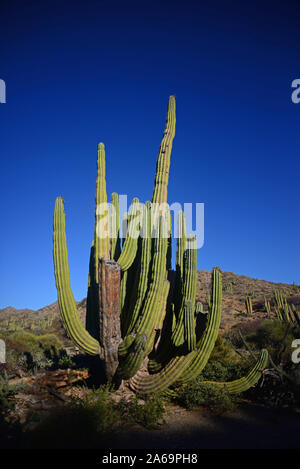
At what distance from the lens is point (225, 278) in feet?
135

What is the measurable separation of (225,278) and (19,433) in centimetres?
3893

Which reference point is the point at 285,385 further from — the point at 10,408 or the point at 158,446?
the point at 10,408

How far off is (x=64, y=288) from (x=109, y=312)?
3.71 feet

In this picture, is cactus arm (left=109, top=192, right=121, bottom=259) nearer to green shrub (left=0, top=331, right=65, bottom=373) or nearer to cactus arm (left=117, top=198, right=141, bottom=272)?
cactus arm (left=117, top=198, right=141, bottom=272)

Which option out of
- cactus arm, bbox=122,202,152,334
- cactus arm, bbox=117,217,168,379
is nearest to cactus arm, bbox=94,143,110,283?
cactus arm, bbox=122,202,152,334

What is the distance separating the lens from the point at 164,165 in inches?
310

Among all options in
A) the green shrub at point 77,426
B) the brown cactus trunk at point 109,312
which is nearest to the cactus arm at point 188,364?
the brown cactus trunk at point 109,312

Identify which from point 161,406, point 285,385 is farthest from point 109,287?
point 285,385

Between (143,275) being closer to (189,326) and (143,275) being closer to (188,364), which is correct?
(189,326)

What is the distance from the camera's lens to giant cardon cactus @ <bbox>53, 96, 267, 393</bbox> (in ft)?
20.9

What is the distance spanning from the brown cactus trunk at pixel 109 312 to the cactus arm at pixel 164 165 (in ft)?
7.32

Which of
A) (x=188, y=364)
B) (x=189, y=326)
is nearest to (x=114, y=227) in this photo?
(x=189, y=326)

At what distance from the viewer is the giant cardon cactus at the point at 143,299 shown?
20.9ft

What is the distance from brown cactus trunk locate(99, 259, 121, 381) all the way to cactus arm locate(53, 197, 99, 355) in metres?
0.33
